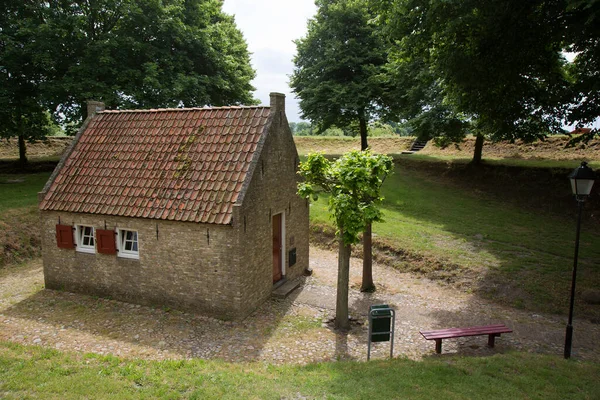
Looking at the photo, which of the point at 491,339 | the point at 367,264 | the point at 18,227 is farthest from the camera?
the point at 18,227

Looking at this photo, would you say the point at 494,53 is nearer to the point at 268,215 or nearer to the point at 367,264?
the point at 367,264

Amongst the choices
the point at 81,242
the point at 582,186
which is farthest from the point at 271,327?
the point at 582,186

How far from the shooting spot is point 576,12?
13070mm

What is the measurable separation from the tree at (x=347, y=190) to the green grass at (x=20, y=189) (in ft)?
51.2

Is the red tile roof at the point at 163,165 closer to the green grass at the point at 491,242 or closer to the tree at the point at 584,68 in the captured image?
the green grass at the point at 491,242

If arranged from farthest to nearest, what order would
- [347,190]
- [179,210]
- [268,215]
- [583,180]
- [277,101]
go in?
1. [277,101]
2. [268,215]
3. [179,210]
4. [347,190]
5. [583,180]

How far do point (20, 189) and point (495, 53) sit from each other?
81.6 ft

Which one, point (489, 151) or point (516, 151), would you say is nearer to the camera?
point (516, 151)

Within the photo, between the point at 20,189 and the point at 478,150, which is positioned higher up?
the point at 478,150

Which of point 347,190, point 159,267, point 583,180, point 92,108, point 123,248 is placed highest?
point 92,108

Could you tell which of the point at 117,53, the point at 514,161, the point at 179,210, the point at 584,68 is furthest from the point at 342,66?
the point at 179,210

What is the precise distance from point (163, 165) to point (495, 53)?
483 inches

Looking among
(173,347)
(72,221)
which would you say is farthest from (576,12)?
(72,221)

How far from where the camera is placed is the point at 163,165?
13352 millimetres
